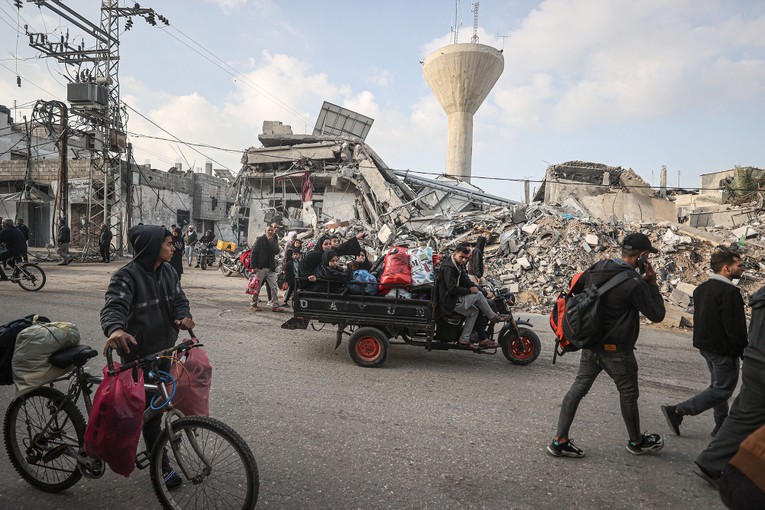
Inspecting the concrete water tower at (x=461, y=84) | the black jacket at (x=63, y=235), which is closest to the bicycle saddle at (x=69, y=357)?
the black jacket at (x=63, y=235)

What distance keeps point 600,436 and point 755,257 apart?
1198 centimetres

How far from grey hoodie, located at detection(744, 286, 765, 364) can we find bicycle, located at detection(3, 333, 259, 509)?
3.08 metres

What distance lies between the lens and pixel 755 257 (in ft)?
40.1

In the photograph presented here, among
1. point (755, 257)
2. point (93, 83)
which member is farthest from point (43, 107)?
point (755, 257)

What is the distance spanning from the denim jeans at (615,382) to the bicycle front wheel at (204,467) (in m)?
2.45

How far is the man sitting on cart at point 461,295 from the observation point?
5.70m

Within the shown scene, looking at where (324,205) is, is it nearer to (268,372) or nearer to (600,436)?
(268,372)

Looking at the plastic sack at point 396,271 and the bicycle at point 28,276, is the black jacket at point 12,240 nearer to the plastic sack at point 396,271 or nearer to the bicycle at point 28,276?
the bicycle at point 28,276

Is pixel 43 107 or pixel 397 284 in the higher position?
pixel 43 107

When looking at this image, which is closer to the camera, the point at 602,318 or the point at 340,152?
the point at 602,318

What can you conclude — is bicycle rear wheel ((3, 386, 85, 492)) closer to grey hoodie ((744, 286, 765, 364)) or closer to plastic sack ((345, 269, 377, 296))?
plastic sack ((345, 269, 377, 296))

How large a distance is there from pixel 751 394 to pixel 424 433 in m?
2.36

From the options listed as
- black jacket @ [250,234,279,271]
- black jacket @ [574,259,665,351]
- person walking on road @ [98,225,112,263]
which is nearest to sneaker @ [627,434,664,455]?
black jacket @ [574,259,665,351]

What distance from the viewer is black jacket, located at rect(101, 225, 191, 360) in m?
2.82
